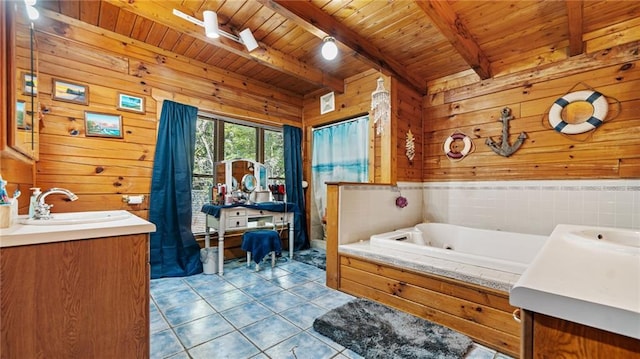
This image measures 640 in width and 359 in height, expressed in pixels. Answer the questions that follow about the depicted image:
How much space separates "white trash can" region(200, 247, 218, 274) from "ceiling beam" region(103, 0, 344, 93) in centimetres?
216

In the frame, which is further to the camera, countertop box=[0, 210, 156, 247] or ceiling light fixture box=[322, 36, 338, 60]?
ceiling light fixture box=[322, 36, 338, 60]

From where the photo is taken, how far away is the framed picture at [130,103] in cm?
276

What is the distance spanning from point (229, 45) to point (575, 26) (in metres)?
2.94

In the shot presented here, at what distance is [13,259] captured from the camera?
932 mm

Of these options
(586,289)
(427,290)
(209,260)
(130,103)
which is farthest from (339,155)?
(586,289)

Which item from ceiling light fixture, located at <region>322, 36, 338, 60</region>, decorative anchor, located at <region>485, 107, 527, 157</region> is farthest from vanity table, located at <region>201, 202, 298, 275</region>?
decorative anchor, located at <region>485, 107, 527, 157</region>

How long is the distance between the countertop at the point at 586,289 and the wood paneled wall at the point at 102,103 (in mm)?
3297

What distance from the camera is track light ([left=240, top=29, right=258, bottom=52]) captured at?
2.57 m

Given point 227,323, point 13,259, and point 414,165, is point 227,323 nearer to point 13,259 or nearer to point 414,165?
point 13,259

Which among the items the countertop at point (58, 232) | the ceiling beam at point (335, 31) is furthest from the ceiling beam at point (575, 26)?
the countertop at point (58, 232)

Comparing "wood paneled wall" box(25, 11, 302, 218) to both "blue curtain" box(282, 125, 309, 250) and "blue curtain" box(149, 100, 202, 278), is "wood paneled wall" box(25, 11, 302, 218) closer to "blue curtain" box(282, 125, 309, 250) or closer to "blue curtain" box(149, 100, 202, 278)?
"blue curtain" box(149, 100, 202, 278)

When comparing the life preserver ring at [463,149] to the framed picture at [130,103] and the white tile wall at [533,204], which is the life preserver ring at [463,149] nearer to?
the white tile wall at [533,204]

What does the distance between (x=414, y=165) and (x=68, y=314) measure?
3.32 meters

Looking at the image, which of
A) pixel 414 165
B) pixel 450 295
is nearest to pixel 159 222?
pixel 450 295
